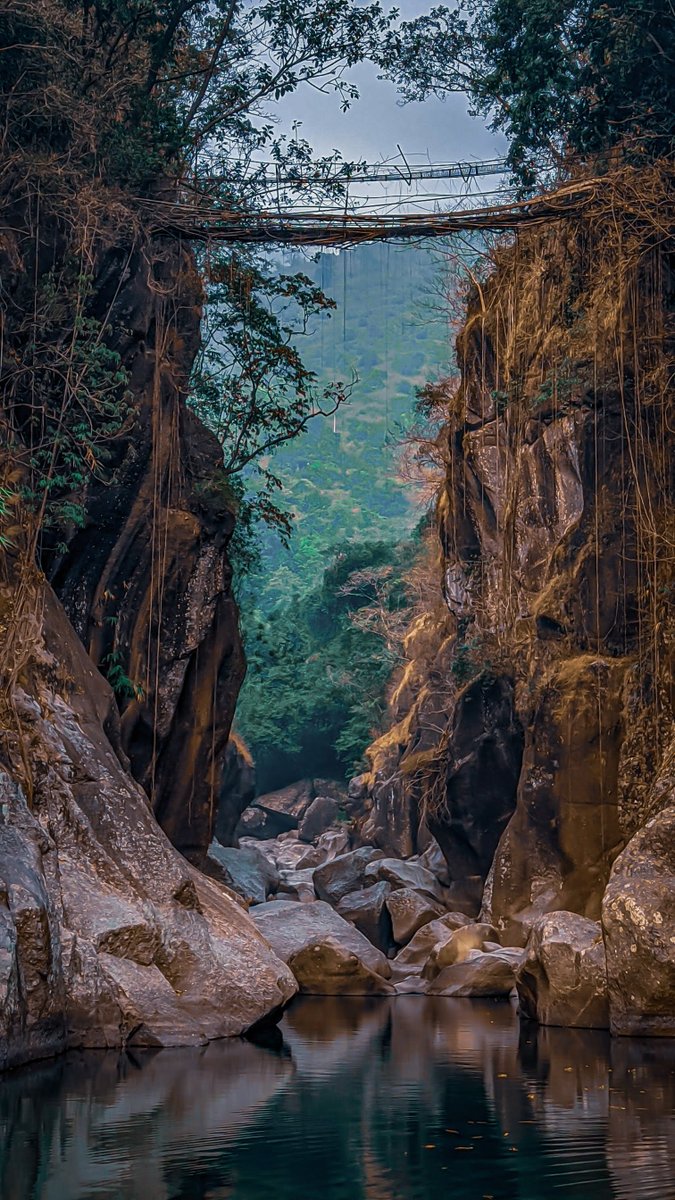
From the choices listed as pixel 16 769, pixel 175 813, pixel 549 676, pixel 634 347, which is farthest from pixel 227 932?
pixel 634 347

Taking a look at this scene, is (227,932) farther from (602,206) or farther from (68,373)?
(602,206)

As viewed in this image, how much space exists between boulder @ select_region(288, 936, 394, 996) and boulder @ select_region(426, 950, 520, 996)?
0.85 m

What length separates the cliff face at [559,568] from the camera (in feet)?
63.3

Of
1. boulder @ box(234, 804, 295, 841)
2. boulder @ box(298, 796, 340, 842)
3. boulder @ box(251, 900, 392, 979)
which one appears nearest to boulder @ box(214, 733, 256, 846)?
boulder @ box(298, 796, 340, 842)

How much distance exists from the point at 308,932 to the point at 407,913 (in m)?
4.63

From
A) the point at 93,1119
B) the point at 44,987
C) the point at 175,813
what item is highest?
the point at 175,813

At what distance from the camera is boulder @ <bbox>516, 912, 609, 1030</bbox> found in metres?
14.9

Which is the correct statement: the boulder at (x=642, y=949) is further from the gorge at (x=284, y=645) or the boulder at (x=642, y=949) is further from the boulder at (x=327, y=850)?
the boulder at (x=327, y=850)

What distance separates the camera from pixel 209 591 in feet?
64.5

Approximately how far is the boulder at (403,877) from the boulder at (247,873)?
2416 millimetres

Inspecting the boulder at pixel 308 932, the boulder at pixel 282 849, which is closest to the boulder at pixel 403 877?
the boulder at pixel 308 932

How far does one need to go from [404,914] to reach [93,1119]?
15653 mm

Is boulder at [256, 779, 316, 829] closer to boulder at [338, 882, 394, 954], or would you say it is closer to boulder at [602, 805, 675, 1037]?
boulder at [338, 882, 394, 954]

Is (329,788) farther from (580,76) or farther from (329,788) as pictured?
(580,76)
